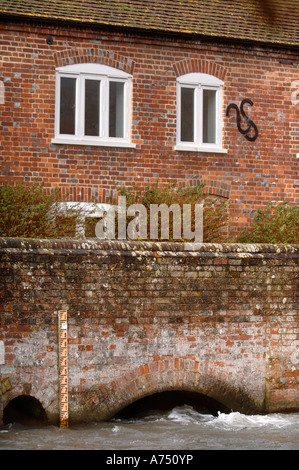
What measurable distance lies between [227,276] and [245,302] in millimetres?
487

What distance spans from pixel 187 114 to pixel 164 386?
8.67 metres

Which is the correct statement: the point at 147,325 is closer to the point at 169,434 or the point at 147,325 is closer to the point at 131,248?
the point at 131,248

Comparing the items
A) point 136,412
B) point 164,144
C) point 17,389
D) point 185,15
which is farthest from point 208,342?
point 185,15

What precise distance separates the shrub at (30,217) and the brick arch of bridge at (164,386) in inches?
121

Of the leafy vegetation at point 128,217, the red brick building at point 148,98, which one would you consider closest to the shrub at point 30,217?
the leafy vegetation at point 128,217

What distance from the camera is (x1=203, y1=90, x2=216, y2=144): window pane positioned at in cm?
1695

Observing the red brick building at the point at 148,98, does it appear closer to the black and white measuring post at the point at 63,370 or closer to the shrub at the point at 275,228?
the shrub at the point at 275,228

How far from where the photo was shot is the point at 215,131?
55.8 feet

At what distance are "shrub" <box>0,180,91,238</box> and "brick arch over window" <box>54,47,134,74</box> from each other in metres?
3.80

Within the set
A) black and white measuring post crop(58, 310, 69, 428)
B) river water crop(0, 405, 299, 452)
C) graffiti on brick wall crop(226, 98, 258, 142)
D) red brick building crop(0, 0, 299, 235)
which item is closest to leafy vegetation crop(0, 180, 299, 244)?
red brick building crop(0, 0, 299, 235)

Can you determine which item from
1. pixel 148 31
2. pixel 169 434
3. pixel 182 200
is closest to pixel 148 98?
pixel 148 31

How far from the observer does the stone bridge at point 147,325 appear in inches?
357

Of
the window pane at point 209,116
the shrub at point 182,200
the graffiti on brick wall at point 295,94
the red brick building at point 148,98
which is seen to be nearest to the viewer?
the shrub at point 182,200

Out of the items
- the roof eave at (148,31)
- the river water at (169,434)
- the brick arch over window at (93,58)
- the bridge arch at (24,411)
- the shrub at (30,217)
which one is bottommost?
the river water at (169,434)
